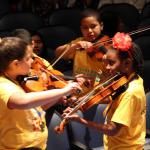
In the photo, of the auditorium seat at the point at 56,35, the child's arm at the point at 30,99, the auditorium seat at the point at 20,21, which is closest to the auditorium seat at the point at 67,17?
the auditorium seat at the point at 20,21

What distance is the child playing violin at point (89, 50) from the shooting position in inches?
138

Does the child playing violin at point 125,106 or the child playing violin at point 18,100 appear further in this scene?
the child playing violin at point 125,106

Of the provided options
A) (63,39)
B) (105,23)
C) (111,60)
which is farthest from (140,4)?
(111,60)

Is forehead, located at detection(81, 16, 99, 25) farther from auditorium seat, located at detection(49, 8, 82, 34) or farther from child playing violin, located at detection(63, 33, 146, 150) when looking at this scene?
auditorium seat, located at detection(49, 8, 82, 34)

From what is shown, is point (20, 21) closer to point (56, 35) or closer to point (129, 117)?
point (56, 35)

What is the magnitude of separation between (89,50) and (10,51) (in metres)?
1.02

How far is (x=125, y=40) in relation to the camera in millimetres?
2701

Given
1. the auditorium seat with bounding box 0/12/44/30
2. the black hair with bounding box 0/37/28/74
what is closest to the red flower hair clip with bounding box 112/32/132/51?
the black hair with bounding box 0/37/28/74

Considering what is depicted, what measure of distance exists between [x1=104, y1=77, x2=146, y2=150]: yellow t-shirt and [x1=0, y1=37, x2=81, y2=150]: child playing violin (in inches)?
9.5

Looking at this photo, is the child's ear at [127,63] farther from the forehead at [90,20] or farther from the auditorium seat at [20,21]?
the auditorium seat at [20,21]

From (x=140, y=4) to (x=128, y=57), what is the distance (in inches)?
212

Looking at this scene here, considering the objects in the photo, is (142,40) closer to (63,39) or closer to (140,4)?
(63,39)

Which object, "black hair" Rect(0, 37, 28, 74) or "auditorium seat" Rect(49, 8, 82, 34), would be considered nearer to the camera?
"black hair" Rect(0, 37, 28, 74)

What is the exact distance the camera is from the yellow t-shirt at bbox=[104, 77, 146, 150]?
266 cm
